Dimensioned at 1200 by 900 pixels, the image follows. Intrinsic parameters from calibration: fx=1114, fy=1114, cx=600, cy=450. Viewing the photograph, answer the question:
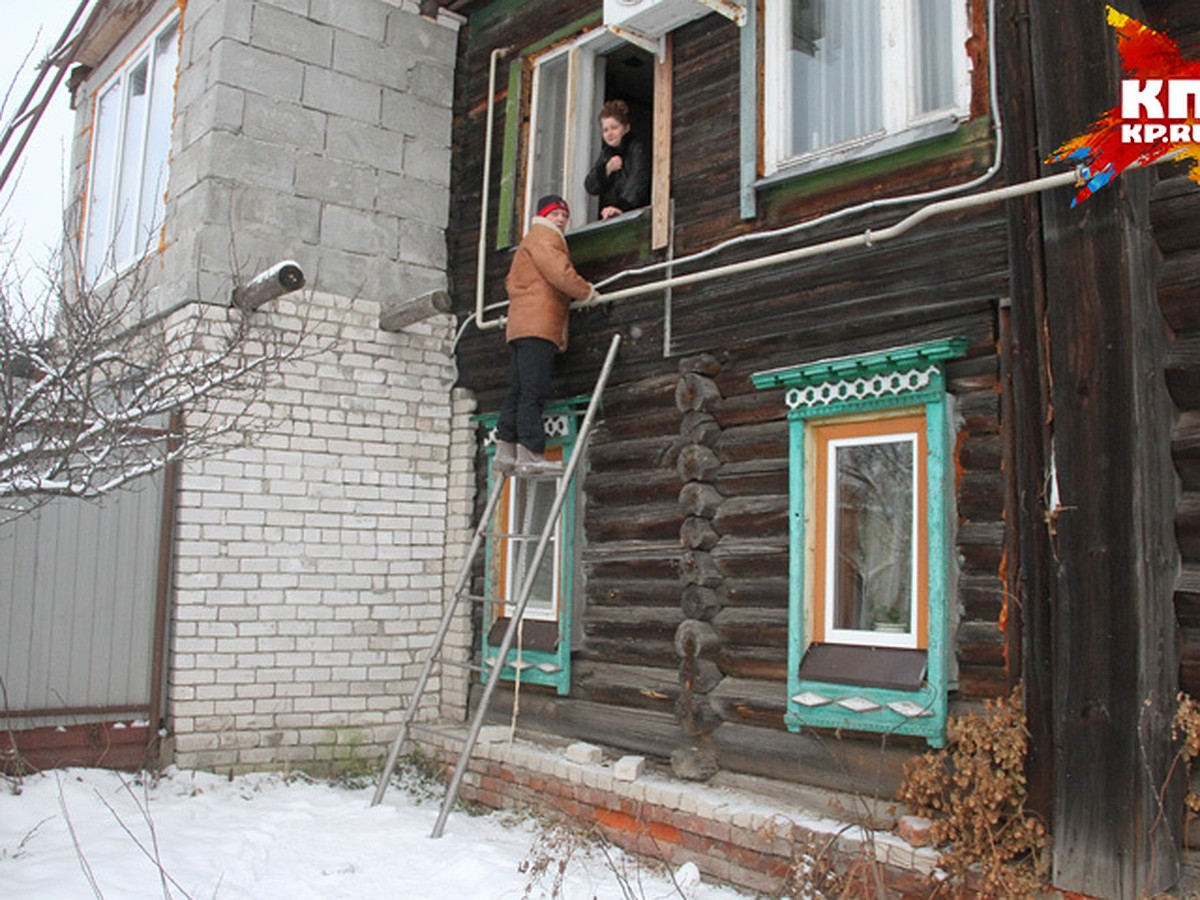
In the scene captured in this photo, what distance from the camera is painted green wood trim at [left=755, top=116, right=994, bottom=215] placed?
4.86 m

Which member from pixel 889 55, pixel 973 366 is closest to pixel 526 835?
pixel 973 366

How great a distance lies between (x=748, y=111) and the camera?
5809mm

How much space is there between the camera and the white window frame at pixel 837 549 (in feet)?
15.8

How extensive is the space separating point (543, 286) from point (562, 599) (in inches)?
72.5

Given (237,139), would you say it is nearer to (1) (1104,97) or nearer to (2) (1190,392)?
(1) (1104,97)

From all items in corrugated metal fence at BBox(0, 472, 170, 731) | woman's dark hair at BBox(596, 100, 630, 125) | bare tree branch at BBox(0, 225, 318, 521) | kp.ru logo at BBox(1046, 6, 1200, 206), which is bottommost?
corrugated metal fence at BBox(0, 472, 170, 731)

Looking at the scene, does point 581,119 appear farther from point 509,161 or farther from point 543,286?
point 543,286

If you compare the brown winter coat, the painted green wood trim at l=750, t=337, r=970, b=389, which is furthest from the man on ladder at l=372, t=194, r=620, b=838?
the painted green wood trim at l=750, t=337, r=970, b=389

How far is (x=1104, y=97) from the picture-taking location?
4082 millimetres

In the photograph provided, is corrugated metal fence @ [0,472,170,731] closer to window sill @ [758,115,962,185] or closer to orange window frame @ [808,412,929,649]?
orange window frame @ [808,412,929,649]

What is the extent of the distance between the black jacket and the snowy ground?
3653 mm

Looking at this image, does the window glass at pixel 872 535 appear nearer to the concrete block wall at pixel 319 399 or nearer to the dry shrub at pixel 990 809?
the dry shrub at pixel 990 809

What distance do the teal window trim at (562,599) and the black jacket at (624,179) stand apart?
1.25 m

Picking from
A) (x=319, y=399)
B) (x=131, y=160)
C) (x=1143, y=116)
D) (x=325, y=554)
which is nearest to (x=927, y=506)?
(x=1143, y=116)
